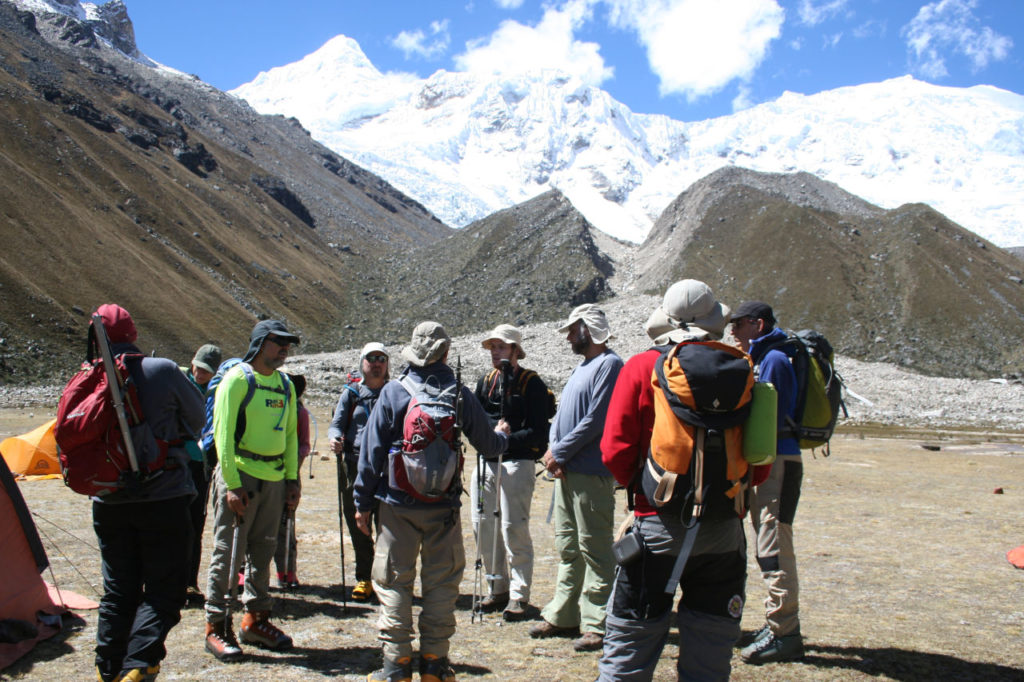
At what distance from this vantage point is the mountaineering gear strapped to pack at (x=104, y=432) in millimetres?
4254

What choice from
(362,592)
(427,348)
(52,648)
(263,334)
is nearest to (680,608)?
(427,348)

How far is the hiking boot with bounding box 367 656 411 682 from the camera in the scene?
450 cm

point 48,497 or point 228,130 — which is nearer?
point 48,497

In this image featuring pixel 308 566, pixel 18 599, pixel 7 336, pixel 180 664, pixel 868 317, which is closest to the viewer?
pixel 180 664

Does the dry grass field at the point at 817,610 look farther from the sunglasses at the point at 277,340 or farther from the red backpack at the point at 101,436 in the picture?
the sunglasses at the point at 277,340

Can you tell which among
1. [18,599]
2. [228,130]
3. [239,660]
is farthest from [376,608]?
[228,130]

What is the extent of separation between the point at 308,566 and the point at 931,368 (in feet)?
170

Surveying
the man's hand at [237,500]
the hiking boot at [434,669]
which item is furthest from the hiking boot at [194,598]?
the hiking boot at [434,669]

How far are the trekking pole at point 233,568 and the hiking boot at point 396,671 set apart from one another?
1434mm

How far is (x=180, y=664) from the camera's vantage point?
5.07 metres

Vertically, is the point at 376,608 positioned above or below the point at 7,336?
below

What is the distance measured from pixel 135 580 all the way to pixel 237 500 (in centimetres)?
88

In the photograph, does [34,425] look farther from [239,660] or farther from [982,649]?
[982,649]

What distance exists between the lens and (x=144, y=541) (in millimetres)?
4469
